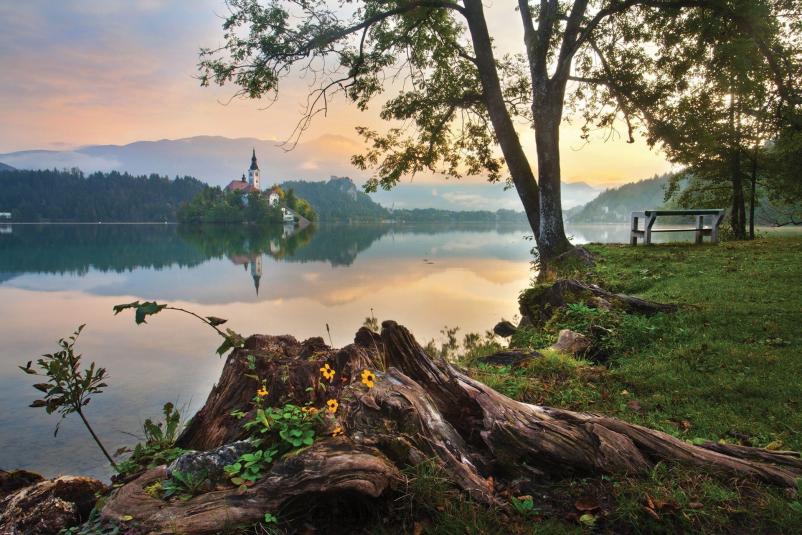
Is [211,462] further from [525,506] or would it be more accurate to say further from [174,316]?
[174,316]

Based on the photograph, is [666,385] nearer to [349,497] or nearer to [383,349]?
[383,349]

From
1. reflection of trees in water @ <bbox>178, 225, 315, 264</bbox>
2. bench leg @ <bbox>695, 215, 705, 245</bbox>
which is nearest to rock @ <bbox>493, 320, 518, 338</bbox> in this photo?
bench leg @ <bbox>695, 215, 705, 245</bbox>

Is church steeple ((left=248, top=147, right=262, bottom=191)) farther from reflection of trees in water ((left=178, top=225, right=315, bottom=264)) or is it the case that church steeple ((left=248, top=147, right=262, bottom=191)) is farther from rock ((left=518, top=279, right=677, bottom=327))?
rock ((left=518, top=279, right=677, bottom=327))

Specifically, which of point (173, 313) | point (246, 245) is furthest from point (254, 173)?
point (173, 313)

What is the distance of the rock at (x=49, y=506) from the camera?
9.52 feet

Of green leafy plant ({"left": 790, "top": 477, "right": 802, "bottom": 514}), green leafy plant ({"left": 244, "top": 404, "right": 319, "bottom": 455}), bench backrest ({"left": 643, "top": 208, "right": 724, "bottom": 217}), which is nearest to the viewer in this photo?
green leafy plant ({"left": 790, "top": 477, "right": 802, "bottom": 514})

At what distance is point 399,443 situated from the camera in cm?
306

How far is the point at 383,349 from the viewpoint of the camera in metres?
4.36

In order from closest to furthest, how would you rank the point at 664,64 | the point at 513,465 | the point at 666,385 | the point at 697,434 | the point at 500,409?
1. the point at 513,465
2. the point at 500,409
3. the point at 697,434
4. the point at 666,385
5. the point at 664,64

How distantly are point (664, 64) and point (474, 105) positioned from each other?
22.4 ft

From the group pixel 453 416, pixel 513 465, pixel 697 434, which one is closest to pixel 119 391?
pixel 453 416

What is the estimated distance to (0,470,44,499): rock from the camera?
4168 millimetres

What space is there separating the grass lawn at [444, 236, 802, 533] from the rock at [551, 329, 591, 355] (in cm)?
33

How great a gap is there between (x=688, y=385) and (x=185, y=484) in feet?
18.4
